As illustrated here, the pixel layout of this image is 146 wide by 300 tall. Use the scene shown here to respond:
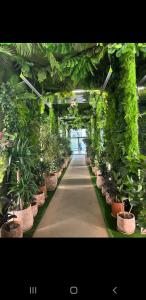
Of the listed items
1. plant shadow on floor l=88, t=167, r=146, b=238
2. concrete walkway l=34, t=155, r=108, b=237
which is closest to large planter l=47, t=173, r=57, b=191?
concrete walkway l=34, t=155, r=108, b=237

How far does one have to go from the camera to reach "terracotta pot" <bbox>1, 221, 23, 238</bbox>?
6.95ft

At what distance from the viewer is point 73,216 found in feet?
10.5

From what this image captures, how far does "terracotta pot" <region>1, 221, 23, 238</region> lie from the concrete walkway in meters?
0.42

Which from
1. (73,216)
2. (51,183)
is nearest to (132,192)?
(73,216)

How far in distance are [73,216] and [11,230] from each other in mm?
1283

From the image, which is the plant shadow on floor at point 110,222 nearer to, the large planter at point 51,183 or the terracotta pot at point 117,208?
the terracotta pot at point 117,208

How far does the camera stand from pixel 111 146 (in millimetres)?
3830

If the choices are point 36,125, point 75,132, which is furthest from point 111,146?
point 75,132
